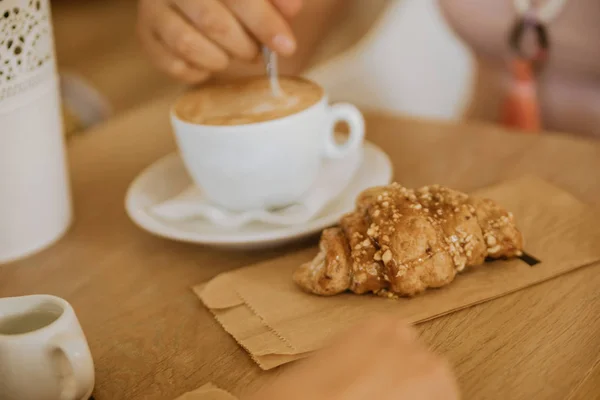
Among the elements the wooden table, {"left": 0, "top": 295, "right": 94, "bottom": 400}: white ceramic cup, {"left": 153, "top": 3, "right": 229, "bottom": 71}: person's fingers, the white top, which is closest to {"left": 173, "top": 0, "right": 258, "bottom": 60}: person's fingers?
{"left": 153, "top": 3, "right": 229, "bottom": 71}: person's fingers

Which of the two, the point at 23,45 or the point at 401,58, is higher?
the point at 23,45

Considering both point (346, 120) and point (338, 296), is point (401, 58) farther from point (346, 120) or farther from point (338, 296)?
point (338, 296)

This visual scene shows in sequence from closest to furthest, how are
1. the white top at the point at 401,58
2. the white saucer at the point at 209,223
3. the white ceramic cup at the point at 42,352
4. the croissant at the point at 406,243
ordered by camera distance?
the white ceramic cup at the point at 42,352 → the croissant at the point at 406,243 → the white saucer at the point at 209,223 → the white top at the point at 401,58

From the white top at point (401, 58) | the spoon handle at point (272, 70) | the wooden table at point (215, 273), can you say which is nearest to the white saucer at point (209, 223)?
the wooden table at point (215, 273)

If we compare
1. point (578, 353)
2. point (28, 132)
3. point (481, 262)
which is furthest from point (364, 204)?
point (28, 132)

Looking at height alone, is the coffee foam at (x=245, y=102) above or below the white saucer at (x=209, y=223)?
above

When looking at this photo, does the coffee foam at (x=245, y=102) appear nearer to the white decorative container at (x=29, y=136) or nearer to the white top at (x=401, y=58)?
the white decorative container at (x=29, y=136)

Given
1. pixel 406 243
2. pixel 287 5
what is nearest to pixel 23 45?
pixel 287 5
